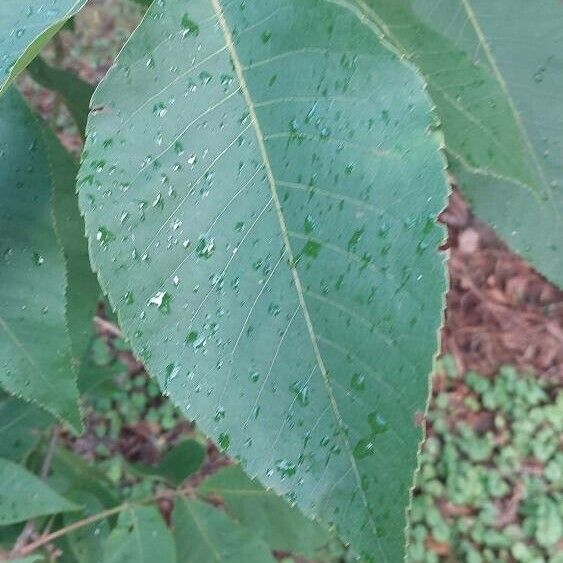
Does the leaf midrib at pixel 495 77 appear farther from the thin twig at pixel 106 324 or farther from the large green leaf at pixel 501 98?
the thin twig at pixel 106 324

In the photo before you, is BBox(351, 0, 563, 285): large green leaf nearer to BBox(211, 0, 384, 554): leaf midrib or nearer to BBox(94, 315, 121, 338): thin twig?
BBox(211, 0, 384, 554): leaf midrib

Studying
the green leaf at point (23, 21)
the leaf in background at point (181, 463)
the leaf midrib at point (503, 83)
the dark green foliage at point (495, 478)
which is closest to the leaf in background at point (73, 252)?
the green leaf at point (23, 21)

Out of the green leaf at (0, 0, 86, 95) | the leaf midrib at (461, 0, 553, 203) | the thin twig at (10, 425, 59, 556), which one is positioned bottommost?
the thin twig at (10, 425, 59, 556)

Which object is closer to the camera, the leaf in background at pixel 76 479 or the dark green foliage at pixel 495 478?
the leaf in background at pixel 76 479

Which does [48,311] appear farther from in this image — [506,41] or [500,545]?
[500,545]

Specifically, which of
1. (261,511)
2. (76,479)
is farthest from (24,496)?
(261,511)

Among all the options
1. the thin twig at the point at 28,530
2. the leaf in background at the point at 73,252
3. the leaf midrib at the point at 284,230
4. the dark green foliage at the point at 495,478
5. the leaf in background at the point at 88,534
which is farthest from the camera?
the dark green foliage at the point at 495,478

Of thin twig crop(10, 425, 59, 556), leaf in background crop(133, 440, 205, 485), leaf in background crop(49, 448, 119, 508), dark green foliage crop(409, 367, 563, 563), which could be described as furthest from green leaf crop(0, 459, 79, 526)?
dark green foliage crop(409, 367, 563, 563)
